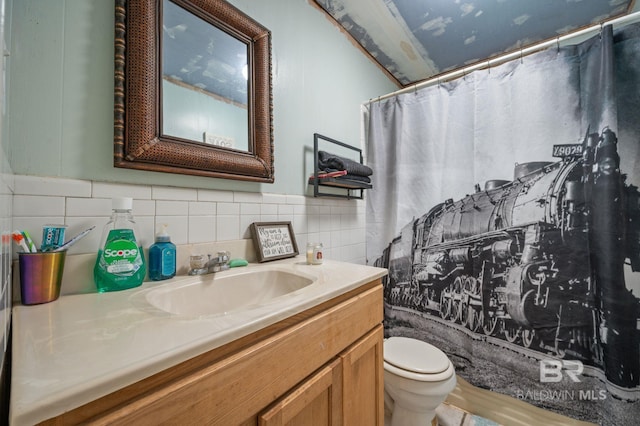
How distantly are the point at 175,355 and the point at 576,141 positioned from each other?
1639 millimetres

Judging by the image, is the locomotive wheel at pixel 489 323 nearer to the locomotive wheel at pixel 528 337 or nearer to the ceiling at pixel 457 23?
the locomotive wheel at pixel 528 337

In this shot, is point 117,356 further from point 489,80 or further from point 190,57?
point 489,80

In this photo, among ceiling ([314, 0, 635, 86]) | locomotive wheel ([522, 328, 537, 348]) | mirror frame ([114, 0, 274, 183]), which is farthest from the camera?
ceiling ([314, 0, 635, 86])

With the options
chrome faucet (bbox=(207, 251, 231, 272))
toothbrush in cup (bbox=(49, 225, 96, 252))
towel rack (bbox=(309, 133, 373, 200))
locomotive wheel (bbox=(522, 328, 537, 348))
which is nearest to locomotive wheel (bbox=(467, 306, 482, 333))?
locomotive wheel (bbox=(522, 328, 537, 348))

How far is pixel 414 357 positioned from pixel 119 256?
1249mm

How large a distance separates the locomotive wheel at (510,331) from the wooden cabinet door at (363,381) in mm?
781

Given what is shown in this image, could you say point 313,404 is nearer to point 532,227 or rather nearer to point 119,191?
point 119,191

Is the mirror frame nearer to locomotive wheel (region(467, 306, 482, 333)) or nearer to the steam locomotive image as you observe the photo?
the steam locomotive image

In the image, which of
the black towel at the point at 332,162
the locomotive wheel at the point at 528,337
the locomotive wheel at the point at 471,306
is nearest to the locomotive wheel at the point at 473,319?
the locomotive wheel at the point at 471,306

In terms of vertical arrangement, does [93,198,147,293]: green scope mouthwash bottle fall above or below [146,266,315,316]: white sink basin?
above

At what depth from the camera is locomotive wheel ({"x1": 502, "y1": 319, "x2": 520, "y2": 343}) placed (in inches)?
46.0

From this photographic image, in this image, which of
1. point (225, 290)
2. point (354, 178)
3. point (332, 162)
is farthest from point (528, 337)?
point (225, 290)

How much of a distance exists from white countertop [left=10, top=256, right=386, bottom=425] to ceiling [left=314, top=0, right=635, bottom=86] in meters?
1.64

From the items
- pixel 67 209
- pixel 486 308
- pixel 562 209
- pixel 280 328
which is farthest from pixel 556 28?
pixel 67 209
